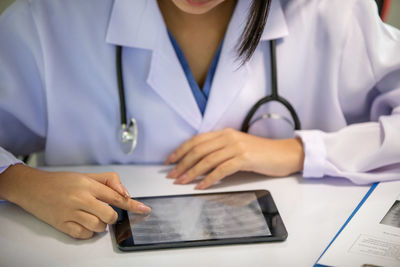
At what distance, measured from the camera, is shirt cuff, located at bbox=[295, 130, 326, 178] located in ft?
2.75

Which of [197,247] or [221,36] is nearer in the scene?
[197,247]

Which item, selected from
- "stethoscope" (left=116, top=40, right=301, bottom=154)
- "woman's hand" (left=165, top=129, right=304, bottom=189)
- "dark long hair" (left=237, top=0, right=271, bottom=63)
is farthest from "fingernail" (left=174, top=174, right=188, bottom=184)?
"dark long hair" (left=237, top=0, right=271, bottom=63)

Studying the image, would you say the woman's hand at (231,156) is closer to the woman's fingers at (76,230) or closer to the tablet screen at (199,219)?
the tablet screen at (199,219)

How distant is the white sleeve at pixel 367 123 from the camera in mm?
834

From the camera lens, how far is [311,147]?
86 cm

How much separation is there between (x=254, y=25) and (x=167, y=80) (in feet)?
0.59

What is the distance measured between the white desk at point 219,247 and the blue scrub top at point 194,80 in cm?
17

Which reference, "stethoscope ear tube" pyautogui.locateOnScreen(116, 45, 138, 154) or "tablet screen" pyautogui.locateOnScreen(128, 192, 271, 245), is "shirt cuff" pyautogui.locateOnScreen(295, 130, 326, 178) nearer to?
"tablet screen" pyautogui.locateOnScreen(128, 192, 271, 245)

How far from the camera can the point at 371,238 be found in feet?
2.17

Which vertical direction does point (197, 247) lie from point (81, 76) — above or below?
below

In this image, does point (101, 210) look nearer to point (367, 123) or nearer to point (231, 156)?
point (231, 156)

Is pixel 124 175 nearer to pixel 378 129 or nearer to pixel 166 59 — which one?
pixel 166 59

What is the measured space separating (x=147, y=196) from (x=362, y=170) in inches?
14.5

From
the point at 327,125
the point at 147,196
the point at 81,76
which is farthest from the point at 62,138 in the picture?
the point at 327,125
